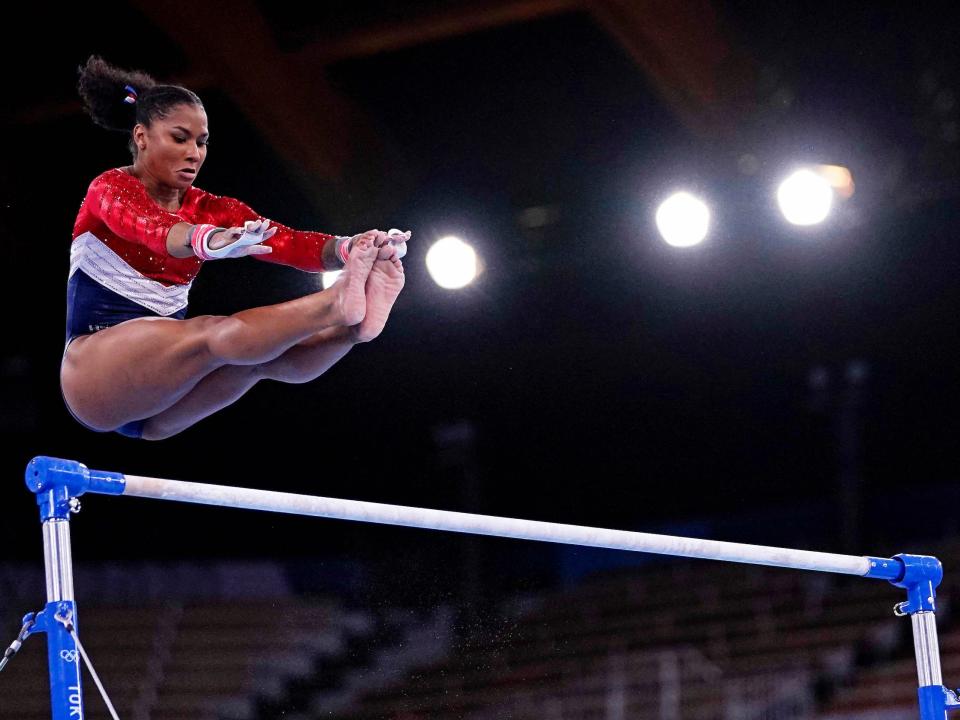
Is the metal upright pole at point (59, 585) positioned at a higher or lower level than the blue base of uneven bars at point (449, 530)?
lower

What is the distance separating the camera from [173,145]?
369cm

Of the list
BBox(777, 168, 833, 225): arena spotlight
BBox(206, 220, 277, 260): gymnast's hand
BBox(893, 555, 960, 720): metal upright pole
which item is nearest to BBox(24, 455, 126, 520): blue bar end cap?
BBox(206, 220, 277, 260): gymnast's hand

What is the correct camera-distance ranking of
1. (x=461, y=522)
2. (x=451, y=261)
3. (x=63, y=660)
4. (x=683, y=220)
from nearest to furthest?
1. (x=63, y=660)
2. (x=461, y=522)
3. (x=683, y=220)
4. (x=451, y=261)

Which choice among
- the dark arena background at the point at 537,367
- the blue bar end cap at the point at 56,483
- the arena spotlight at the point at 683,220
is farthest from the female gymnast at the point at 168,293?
the arena spotlight at the point at 683,220

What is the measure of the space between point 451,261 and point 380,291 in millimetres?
3598

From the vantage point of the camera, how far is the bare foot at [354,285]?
10.7 feet

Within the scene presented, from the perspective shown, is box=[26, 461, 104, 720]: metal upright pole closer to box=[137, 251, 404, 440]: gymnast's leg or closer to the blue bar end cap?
the blue bar end cap

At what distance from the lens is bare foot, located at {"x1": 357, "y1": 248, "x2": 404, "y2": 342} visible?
11.1ft

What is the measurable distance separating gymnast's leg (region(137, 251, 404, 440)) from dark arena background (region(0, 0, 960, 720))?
8.86 ft

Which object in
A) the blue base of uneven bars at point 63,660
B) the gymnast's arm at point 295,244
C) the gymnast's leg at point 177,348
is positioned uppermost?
the gymnast's arm at point 295,244

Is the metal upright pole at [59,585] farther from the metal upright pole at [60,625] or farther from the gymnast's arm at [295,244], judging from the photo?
the gymnast's arm at [295,244]

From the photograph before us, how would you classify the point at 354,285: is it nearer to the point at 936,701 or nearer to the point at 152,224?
the point at 152,224

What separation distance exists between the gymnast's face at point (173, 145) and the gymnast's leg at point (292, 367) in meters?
0.59

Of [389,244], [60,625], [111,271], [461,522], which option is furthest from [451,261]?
[60,625]
